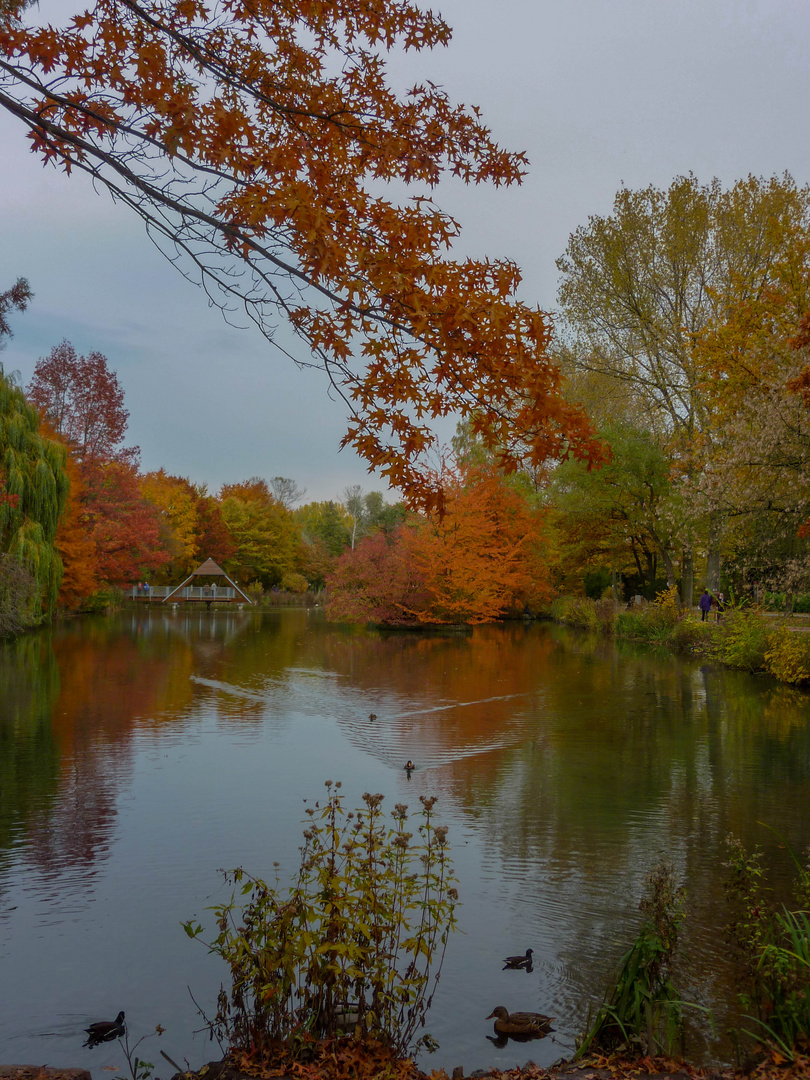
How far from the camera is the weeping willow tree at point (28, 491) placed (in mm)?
23125

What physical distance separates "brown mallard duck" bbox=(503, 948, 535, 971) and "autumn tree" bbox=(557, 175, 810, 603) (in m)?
19.8

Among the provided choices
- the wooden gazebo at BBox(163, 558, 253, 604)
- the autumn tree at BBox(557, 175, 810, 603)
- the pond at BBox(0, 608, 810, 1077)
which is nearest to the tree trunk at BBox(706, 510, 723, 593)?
the autumn tree at BBox(557, 175, 810, 603)

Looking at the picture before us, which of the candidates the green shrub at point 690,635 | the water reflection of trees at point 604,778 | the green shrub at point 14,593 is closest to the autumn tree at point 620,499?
the green shrub at point 690,635

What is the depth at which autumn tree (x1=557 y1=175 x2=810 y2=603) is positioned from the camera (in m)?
23.9

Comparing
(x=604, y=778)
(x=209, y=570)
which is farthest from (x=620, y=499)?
(x=209, y=570)

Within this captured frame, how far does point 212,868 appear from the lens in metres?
5.83

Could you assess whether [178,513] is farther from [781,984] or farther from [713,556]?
[781,984]

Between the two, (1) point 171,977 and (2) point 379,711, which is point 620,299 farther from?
(1) point 171,977

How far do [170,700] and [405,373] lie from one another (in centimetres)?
1081

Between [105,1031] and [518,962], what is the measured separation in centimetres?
211

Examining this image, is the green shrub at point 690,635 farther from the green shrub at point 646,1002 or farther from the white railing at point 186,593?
the white railing at point 186,593

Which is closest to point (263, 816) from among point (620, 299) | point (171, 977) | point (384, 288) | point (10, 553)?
point (171, 977)

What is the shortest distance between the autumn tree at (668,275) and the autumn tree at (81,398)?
22.8m

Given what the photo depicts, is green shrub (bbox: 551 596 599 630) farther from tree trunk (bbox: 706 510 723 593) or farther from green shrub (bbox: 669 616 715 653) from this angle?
green shrub (bbox: 669 616 715 653)
